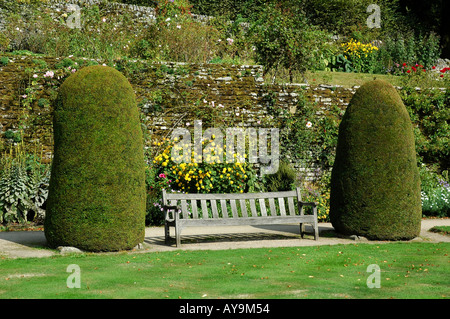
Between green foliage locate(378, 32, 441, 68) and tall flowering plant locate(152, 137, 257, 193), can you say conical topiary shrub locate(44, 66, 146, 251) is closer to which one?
tall flowering plant locate(152, 137, 257, 193)

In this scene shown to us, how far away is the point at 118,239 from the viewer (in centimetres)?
721

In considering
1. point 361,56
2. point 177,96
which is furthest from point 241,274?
point 361,56

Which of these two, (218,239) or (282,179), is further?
(282,179)

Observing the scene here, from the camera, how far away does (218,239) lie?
8.62 m

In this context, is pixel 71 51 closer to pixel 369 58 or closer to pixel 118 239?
pixel 118 239

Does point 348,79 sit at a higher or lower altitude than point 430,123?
higher

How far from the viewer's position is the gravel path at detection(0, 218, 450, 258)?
24.7 feet

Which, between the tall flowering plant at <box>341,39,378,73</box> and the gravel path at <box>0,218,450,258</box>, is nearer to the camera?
the gravel path at <box>0,218,450,258</box>

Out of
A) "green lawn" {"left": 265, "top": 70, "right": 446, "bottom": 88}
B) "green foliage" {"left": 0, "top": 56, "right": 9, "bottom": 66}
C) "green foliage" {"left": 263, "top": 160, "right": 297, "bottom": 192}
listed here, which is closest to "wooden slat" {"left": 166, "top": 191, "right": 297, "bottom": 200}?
"green foliage" {"left": 263, "top": 160, "right": 297, "bottom": 192}

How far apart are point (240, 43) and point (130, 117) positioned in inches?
327

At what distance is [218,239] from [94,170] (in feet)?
8.09

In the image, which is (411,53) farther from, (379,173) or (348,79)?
(379,173)

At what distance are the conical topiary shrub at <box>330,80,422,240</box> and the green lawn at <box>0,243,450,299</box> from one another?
0.58m

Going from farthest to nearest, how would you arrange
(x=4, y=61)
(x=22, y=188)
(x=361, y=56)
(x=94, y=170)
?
(x=361, y=56) → (x=4, y=61) → (x=22, y=188) → (x=94, y=170)
